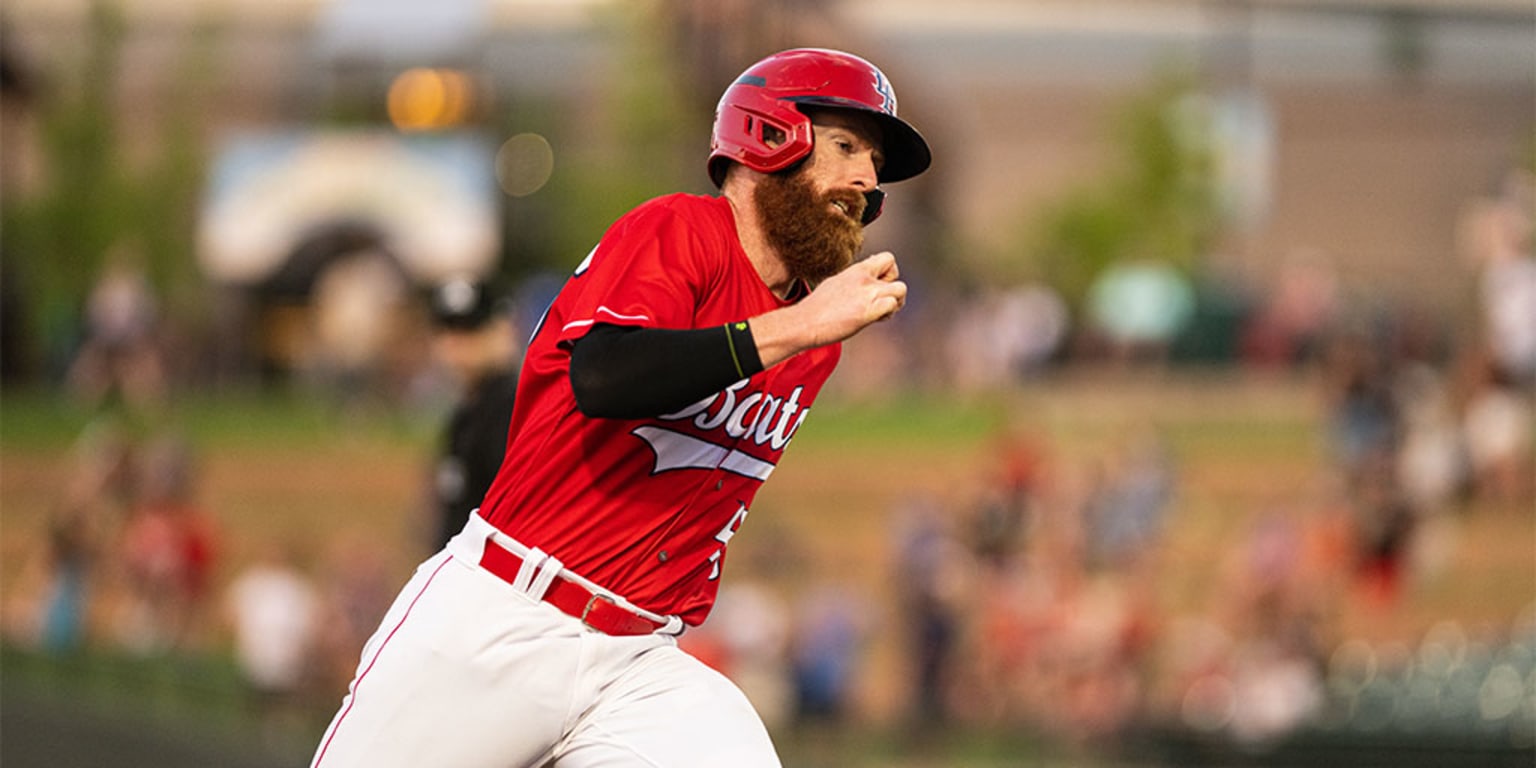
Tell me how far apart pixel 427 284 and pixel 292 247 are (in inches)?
94.7

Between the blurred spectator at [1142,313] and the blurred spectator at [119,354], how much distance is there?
1188 centimetres

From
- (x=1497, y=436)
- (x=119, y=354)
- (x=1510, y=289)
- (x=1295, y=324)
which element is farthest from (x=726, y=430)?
(x=119, y=354)

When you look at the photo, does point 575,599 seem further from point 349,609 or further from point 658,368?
point 349,609

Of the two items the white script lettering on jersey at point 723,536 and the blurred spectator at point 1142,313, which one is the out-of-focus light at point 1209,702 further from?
the white script lettering on jersey at point 723,536

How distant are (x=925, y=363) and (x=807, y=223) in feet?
54.0

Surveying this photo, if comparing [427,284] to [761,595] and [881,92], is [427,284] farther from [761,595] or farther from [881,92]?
[881,92]

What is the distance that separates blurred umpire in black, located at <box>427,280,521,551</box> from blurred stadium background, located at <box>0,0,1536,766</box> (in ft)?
19.3

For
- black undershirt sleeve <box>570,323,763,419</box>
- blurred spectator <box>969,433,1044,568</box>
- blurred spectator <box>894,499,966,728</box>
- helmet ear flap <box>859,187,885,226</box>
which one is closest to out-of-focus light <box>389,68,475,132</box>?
blurred spectator <box>969,433,1044,568</box>

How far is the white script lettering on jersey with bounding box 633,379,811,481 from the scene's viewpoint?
3.86 metres

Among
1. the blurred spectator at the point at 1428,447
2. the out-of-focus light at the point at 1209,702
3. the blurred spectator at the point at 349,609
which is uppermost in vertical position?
the blurred spectator at the point at 1428,447

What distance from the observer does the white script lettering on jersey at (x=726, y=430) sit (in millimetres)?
3863

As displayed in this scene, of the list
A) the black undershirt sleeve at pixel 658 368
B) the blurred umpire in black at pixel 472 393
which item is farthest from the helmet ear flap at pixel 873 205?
the blurred umpire in black at pixel 472 393

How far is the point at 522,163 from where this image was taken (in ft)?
115

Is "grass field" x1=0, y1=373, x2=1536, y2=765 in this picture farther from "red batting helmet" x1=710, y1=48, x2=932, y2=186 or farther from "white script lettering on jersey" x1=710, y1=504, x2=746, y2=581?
"red batting helmet" x1=710, y1=48, x2=932, y2=186
